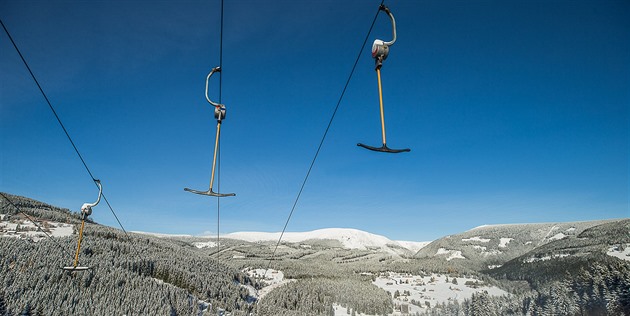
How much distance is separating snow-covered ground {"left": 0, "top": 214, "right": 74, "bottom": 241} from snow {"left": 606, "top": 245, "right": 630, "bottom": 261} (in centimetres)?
15194

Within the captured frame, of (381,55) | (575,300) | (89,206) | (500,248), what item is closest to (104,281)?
(89,206)

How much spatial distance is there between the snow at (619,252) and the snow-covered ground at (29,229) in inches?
5982

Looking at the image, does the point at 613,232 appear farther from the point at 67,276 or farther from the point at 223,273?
the point at 67,276

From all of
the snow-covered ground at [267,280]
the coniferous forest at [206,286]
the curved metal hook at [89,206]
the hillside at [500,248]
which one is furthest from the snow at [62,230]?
the hillside at [500,248]

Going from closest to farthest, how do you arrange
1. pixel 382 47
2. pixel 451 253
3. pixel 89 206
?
1. pixel 382 47
2. pixel 89 206
3. pixel 451 253

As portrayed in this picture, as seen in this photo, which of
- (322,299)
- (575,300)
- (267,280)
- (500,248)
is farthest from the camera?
(500,248)

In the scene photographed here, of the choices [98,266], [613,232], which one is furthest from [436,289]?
[98,266]

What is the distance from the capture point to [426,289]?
9919 cm

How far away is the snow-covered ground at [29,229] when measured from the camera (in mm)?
62678

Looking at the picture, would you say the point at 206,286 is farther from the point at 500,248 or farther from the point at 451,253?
the point at 500,248

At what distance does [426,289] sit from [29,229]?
111 meters

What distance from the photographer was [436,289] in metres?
98.8

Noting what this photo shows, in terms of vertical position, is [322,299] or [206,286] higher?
[206,286]

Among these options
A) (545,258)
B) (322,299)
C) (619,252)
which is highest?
(619,252)
